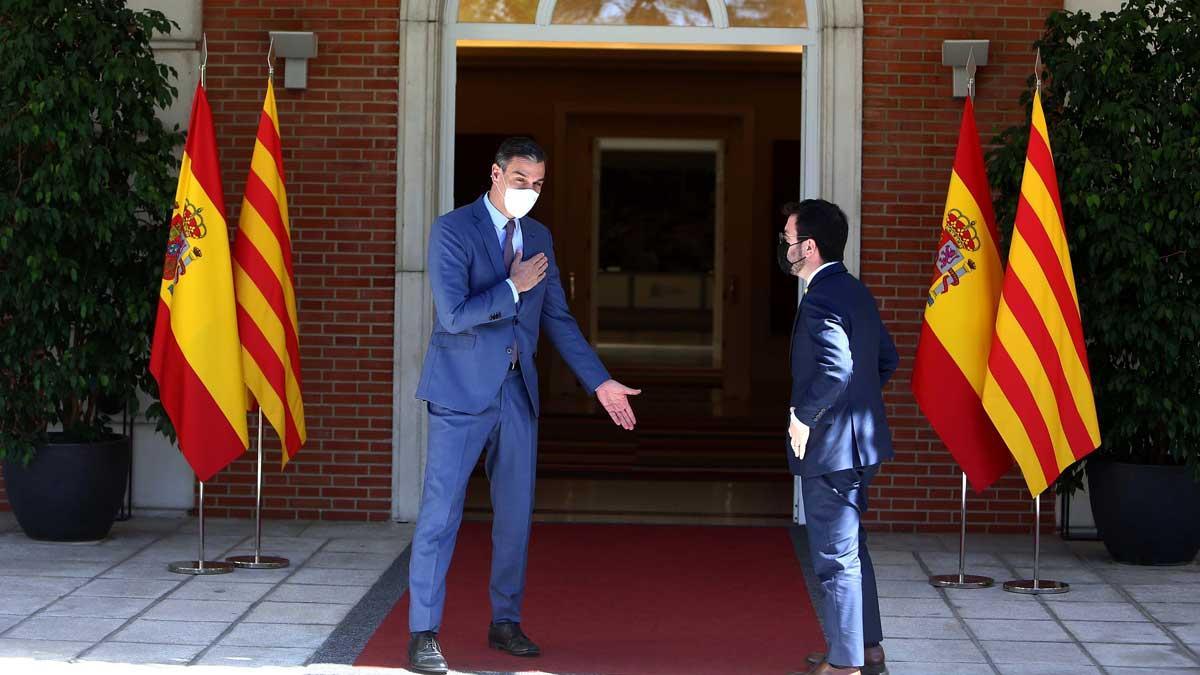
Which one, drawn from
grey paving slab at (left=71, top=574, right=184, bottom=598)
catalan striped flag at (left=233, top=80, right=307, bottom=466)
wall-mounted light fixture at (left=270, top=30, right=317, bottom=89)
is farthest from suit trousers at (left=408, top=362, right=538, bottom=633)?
wall-mounted light fixture at (left=270, top=30, right=317, bottom=89)

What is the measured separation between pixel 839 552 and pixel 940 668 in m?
0.72

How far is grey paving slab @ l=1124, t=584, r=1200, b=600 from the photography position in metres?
5.77

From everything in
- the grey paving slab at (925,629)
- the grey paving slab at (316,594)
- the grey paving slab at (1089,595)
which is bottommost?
the grey paving slab at (925,629)

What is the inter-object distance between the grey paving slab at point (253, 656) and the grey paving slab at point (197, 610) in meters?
0.44

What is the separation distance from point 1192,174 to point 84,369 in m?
4.53

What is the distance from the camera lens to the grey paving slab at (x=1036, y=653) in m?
4.84

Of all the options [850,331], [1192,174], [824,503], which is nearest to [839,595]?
[824,503]

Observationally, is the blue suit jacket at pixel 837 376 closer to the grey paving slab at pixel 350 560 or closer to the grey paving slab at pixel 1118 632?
the grey paving slab at pixel 1118 632

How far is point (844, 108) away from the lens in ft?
23.3

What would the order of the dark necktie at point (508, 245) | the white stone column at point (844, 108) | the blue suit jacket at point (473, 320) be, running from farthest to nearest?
1. the white stone column at point (844, 108)
2. the dark necktie at point (508, 245)
3. the blue suit jacket at point (473, 320)

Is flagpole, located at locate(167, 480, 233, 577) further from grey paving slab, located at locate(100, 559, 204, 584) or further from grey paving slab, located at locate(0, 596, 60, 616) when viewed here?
grey paving slab, located at locate(0, 596, 60, 616)

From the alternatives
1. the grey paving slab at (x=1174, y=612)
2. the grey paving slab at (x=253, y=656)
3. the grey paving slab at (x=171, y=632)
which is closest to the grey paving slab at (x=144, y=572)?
the grey paving slab at (x=171, y=632)

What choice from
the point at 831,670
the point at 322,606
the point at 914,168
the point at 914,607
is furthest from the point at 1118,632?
the point at 322,606

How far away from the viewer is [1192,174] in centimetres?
600
